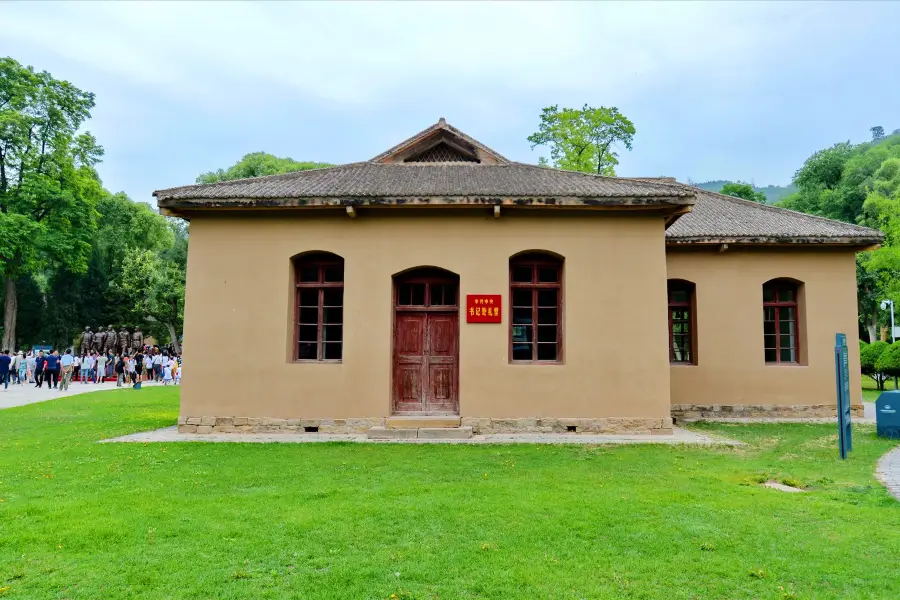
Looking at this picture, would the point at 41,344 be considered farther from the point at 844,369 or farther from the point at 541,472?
the point at 844,369

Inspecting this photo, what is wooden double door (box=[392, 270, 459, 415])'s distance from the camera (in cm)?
992

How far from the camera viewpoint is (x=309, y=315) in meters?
10.2

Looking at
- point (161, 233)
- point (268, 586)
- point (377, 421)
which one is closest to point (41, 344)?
point (161, 233)

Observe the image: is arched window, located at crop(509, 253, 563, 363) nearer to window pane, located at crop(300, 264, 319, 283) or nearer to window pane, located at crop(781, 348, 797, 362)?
window pane, located at crop(300, 264, 319, 283)

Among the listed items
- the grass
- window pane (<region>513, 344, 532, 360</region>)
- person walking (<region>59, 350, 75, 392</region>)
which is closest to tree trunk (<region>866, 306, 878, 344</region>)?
the grass

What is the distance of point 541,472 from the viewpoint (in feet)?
21.6

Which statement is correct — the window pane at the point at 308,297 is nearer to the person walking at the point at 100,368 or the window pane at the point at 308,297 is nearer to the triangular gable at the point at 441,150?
the triangular gable at the point at 441,150

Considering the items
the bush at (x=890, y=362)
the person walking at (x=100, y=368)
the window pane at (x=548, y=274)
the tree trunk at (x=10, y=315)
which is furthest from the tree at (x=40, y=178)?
the bush at (x=890, y=362)


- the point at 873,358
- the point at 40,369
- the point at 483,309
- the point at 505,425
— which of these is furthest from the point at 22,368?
the point at 873,358

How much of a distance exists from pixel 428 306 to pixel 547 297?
2.14m

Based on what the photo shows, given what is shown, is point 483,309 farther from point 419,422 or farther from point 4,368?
point 4,368

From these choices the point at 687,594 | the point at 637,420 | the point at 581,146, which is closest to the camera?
the point at 687,594

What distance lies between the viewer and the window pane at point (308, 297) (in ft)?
33.4

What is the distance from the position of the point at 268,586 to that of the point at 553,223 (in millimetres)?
7666
